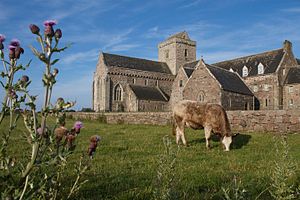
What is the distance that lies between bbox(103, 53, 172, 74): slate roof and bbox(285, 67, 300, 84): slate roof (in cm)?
3516

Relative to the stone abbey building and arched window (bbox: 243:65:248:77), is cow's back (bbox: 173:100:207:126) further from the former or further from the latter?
arched window (bbox: 243:65:248:77)

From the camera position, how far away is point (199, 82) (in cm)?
4112

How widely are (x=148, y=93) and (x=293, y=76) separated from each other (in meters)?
31.1

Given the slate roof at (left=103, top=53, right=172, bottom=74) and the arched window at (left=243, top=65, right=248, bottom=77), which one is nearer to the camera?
the arched window at (left=243, top=65, right=248, bottom=77)

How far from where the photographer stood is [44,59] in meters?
2.22

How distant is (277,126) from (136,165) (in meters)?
15.0

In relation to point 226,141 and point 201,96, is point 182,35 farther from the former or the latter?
point 226,141

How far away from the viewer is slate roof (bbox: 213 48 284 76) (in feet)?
179

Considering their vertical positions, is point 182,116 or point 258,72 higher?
point 258,72

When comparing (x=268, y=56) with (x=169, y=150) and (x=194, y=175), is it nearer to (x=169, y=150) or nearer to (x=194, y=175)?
(x=194, y=175)

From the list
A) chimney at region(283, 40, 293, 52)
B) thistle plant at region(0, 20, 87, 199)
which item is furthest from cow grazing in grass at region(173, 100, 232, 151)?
chimney at region(283, 40, 293, 52)

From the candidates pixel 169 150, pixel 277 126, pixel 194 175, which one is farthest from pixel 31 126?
pixel 277 126

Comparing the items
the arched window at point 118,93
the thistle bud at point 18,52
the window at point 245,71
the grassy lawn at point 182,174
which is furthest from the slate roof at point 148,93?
the thistle bud at point 18,52

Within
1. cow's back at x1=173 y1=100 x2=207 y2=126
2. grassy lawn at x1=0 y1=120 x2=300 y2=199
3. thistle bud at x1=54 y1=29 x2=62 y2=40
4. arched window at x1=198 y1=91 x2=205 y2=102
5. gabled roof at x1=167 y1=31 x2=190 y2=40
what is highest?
gabled roof at x1=167 y1=31 x2=190 y2=40
